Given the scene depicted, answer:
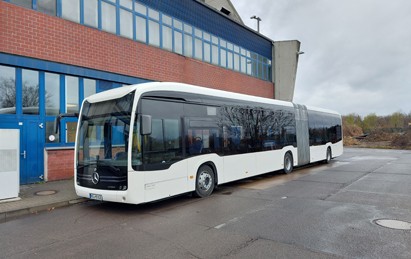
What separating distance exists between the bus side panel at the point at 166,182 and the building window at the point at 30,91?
7093mm

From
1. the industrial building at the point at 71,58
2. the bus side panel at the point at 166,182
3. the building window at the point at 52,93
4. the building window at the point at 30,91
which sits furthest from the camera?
the building window at the point at 52,93

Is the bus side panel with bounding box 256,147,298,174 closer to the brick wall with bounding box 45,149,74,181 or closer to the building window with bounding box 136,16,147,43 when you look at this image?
the brick wall with bounding box 45,149,74,181

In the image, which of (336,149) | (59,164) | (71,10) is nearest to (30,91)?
(59,164)

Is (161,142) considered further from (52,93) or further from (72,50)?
(72,50)

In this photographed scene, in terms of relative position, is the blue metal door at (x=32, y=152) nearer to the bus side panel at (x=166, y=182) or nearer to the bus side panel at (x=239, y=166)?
the bus side panel at (x=166, y=182)

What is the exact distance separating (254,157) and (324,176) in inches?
150

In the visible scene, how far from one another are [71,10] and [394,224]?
13729 mm

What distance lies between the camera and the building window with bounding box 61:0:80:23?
42.6ft

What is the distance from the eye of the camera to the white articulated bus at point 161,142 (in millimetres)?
7227

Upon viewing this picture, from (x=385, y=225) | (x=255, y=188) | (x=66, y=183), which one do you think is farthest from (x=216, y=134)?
(x=66, y=183)

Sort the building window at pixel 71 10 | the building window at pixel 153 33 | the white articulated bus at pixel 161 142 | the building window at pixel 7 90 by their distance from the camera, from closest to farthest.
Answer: the white articulated bus at pixel 161 142 < the building window at pixel 7 90 < the building window at pixel 71 10 < the building window at pixel 153 33

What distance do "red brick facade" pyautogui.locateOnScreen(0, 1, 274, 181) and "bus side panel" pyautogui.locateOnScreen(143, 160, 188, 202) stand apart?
653 centimetres

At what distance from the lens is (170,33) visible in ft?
61.5

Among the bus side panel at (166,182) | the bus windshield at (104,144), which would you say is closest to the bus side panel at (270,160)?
the bus side panel at (166,182)
